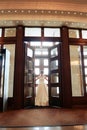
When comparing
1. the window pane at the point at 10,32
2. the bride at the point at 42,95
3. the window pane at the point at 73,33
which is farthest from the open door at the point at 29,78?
the window pane at the point at 73,33

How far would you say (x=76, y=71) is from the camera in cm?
673

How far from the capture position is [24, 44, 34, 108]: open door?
646 centimetres

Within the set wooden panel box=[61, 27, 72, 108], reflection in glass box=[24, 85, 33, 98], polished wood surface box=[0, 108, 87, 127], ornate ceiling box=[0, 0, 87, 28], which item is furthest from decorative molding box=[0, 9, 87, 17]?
polished wood surface box=[0, 108, 87, 127]

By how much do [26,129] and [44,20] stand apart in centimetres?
442

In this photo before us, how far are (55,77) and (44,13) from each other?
2645mm

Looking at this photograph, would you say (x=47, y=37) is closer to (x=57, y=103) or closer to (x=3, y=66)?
(x=3, y=66)

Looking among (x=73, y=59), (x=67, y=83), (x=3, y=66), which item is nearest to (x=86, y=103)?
(x=67, y=83)

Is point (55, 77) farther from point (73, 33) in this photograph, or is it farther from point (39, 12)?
point (39, 12)

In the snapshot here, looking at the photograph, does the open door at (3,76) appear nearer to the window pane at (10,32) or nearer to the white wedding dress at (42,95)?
the window pane at (10,32)

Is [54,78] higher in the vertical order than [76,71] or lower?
lower

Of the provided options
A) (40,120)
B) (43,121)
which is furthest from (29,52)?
(43,121)

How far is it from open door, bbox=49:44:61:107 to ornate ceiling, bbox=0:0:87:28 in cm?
117

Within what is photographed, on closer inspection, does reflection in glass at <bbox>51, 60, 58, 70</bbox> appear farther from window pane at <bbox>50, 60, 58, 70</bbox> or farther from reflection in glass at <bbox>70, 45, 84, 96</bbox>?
reflection in glass at <bbox>70, 45, 84, 96</bbox>

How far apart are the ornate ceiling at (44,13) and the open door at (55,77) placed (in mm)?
1172
